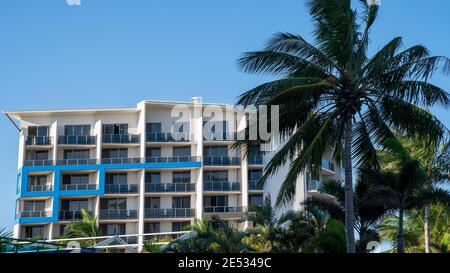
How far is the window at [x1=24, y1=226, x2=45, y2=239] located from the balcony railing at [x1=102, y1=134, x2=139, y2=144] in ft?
35.1

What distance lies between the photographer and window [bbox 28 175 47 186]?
73.8 m

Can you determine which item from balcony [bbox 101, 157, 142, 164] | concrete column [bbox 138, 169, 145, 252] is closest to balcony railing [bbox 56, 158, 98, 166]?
balcony [bbox 101, 157, 142, 164]

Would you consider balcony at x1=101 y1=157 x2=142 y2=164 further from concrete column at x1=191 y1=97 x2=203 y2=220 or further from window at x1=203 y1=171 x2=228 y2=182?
window at x1=203 y1=171 x2=228 y2=182

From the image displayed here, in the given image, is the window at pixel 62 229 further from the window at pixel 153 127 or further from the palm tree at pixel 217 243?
the palm tree at pixel 217 243

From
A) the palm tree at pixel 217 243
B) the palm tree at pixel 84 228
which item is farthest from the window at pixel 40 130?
the palm tree at pixel 217 243

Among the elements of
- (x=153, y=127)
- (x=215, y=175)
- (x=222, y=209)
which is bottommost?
(x=222, y=209)

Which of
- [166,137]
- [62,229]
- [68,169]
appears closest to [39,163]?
[68,169]

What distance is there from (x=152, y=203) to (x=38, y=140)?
13.3 metres

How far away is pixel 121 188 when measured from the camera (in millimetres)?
72625

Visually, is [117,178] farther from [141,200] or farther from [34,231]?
[34,231]

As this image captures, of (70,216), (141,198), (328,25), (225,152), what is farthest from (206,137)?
(328,25)

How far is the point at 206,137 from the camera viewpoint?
72750 millimetres
